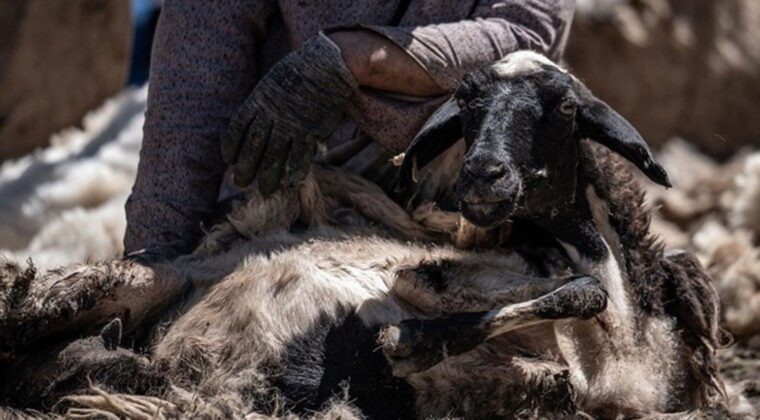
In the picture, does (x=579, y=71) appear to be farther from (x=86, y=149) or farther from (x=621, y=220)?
(x=621, y=220)

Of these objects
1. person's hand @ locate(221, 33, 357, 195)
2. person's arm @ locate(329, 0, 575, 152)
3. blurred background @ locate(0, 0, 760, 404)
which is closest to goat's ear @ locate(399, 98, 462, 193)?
person's arm @ locate(329, 0, 575, 152)

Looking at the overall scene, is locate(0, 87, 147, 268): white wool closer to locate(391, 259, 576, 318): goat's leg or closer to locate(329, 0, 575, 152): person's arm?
locate(329, 0, 575, 152): person's arm

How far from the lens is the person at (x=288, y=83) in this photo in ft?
11.1

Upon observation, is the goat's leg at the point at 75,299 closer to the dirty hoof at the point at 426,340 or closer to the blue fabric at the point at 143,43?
the dirty hoof at the point at 426,340

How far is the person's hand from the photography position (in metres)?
3.36

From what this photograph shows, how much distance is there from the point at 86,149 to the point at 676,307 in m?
3.93

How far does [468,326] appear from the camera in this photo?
9.53ft

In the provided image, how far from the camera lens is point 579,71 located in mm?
7184

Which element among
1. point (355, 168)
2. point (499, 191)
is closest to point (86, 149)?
point (355, 168)

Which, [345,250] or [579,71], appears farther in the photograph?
[579,71]

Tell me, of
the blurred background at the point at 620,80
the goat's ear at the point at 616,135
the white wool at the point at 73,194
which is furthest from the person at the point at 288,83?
the blurred background at the point at 620,80

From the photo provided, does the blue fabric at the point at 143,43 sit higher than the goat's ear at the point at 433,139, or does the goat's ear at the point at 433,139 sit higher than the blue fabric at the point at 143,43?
the goat's ear at the point at 433,139

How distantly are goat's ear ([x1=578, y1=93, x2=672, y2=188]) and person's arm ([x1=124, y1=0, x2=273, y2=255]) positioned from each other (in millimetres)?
1054

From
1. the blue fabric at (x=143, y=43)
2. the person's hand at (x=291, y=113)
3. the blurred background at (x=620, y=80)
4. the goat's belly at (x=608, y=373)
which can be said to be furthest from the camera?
the blue fabric at (x=143, y=43)
